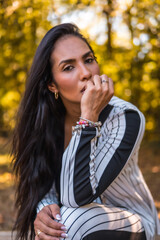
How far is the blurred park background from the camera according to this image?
432cm

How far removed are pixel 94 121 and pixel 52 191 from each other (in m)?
0.80

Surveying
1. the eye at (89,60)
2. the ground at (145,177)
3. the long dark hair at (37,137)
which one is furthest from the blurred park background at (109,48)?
the eye at (89,60)

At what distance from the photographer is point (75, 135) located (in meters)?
1.78

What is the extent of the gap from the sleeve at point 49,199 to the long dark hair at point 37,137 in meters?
0.04

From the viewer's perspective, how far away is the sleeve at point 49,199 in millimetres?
2090

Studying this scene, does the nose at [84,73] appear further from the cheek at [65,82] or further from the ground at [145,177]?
the ground at [145,177]

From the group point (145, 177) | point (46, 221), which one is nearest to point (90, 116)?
point (46, 221)

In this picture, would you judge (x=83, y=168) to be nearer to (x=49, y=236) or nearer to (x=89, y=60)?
(x=49, y=236)

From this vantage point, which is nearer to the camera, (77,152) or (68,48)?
(77,152)

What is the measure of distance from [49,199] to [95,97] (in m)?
0.85

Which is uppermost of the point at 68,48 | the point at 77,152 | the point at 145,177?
→ the point at 68,48

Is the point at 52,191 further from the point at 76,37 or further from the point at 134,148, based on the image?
the point at 76,37

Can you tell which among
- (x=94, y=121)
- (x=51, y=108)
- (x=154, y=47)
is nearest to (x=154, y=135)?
(x=154, y=47)

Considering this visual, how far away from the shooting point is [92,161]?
174cm
